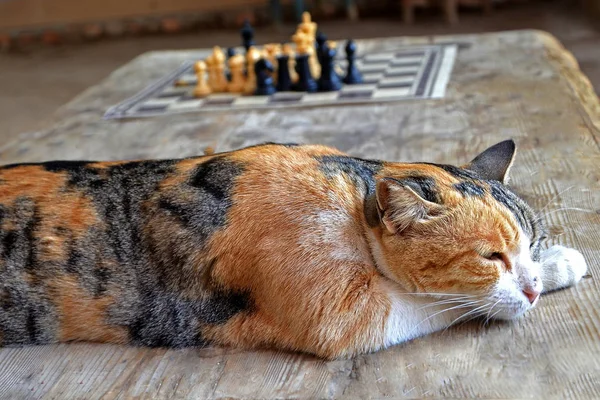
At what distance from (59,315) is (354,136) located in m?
1.30

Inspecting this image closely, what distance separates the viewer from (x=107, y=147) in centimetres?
262

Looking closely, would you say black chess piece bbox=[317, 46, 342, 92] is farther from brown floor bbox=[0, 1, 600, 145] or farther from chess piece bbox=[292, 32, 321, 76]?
brown floor bbox=[0, 1, 600, 145]

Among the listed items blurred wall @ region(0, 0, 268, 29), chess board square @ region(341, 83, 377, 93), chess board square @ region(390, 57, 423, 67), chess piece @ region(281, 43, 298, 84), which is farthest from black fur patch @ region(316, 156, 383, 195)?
blurred wall @ region(0, 0, 268, 29)

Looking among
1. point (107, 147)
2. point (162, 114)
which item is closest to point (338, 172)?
point (107, 147)

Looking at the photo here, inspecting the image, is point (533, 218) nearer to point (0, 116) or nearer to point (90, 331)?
point (90, 331)

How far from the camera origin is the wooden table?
130cm

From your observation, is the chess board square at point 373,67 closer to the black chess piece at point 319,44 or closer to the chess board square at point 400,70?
the chess board square at point 400,70

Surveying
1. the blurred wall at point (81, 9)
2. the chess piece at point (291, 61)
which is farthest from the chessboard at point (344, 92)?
the blurred wall at point (81, 9)

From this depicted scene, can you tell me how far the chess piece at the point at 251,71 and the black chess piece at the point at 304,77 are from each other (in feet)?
0.62

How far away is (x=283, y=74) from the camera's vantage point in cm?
314

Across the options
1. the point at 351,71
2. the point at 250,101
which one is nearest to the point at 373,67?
the point at 351,71

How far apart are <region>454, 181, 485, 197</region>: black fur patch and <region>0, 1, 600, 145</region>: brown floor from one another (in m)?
3.35

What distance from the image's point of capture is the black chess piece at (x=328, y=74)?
3053 millimetres

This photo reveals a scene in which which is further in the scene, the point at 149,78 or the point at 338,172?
the point at 149,78
